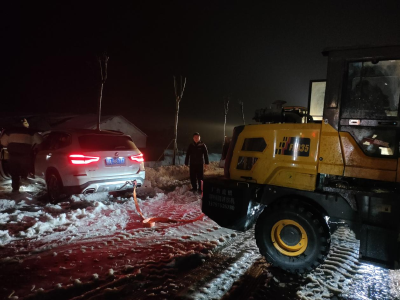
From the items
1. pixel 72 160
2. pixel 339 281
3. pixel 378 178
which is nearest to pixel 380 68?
pixel 378 178

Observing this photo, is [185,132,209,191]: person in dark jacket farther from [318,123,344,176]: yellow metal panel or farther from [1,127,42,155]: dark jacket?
[318,123,344,176]: yellow metal panel

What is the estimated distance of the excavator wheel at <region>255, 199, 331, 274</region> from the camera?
3.47 m

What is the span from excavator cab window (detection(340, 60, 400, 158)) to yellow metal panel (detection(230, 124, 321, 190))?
43 cm

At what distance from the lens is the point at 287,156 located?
3734 mm

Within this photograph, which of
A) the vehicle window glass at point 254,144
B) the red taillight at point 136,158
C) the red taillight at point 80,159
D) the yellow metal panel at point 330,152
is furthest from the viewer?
the red taillight at point 136,158

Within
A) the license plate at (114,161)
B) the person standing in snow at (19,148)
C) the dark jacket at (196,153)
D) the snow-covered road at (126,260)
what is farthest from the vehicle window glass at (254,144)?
the person standing in snow at (19,148)

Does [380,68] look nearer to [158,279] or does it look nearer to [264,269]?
[264,269]

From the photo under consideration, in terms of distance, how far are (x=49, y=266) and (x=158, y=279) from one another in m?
1.49

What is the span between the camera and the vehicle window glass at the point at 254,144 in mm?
4004

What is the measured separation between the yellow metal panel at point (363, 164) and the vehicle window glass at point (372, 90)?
13.0 inches

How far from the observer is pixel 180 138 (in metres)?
50.6

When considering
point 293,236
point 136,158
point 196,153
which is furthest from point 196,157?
point 293,236

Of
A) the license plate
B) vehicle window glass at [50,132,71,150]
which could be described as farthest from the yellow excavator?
vehicle window glass at [50,132,71,150]

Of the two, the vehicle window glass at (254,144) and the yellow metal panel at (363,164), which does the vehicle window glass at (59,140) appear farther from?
the yellow metal panel at (363,164)
